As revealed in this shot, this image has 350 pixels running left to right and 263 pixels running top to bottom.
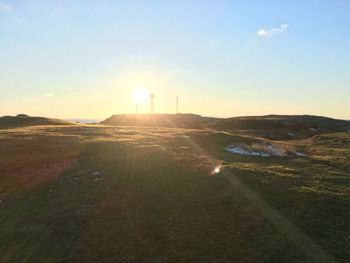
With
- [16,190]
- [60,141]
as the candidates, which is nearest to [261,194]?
[16,190]

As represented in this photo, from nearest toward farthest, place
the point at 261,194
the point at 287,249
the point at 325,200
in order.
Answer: the point at 287,249 < the point at 325,200 < the point at 261,194

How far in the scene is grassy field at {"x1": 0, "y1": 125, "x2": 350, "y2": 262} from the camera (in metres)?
7.84

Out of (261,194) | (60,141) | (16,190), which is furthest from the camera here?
(60,141)

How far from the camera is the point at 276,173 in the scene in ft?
54.9

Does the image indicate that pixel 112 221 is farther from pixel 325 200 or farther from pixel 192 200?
pixel 325 200

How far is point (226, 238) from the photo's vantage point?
8531 millimetres

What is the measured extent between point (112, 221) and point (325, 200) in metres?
10.8

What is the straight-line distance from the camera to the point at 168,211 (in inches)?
421

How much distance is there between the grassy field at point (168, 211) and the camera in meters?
7.84

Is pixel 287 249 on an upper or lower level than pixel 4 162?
lower

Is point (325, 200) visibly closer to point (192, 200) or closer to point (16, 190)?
point (192, 200)

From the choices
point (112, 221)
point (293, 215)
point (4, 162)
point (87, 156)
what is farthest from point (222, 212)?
point (4, 162)

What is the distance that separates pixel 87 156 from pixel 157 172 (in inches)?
325

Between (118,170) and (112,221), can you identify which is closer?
(112,221)
